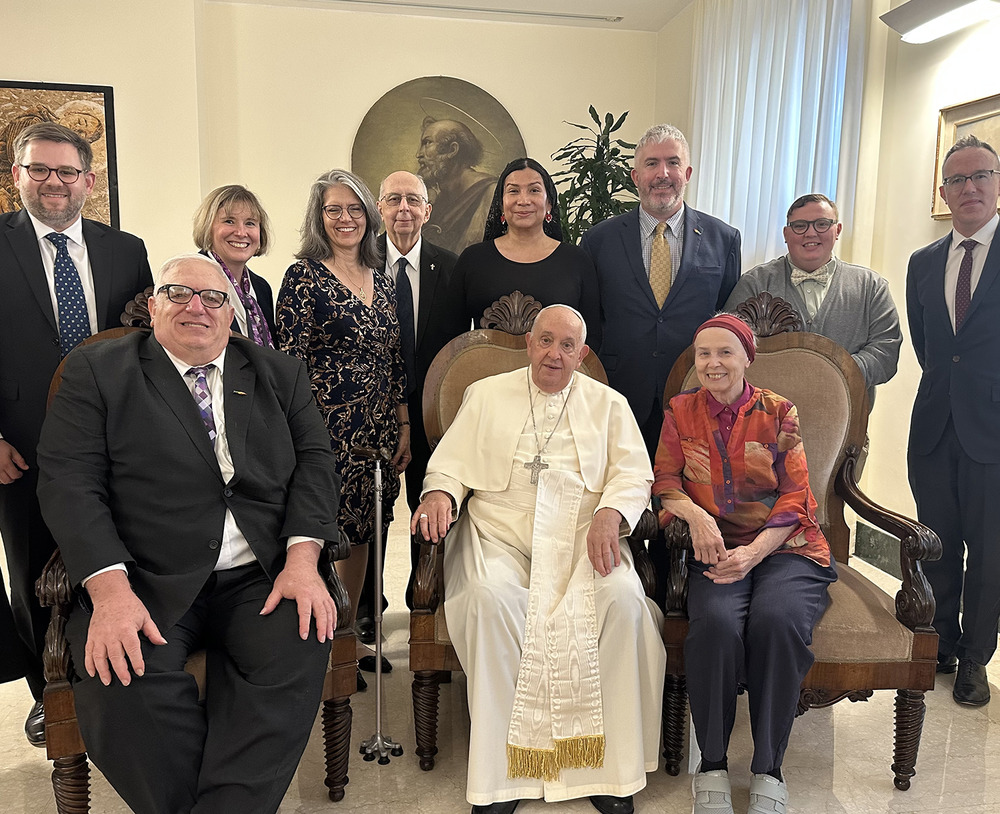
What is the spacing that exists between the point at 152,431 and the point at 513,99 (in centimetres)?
522

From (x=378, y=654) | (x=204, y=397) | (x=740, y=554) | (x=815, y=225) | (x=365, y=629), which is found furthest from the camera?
(x=365, y=629)

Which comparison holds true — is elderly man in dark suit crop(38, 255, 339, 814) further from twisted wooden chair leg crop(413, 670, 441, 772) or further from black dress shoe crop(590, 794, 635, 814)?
black dress shoe crop(590, 794, 635, 814)

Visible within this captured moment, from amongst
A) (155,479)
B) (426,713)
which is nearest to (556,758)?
(426,713)

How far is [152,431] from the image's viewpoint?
220cm

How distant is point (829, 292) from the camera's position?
3326 millimetres

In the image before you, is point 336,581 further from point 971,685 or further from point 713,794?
point 971,685

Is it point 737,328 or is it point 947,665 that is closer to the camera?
point 737,328

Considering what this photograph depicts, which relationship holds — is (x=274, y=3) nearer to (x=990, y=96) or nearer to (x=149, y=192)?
(x=149, y=192)

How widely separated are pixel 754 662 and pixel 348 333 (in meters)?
1.69

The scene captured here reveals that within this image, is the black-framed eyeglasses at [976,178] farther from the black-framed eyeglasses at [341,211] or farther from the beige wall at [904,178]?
the black-framed eyeglasses at [341,211]

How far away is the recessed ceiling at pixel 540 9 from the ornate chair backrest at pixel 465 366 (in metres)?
4.15

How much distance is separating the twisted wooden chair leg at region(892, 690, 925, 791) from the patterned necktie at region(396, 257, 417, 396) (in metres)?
2.09

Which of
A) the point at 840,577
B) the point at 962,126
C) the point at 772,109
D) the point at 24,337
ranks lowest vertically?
the point at 840,577

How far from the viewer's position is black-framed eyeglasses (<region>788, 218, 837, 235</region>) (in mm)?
3229
